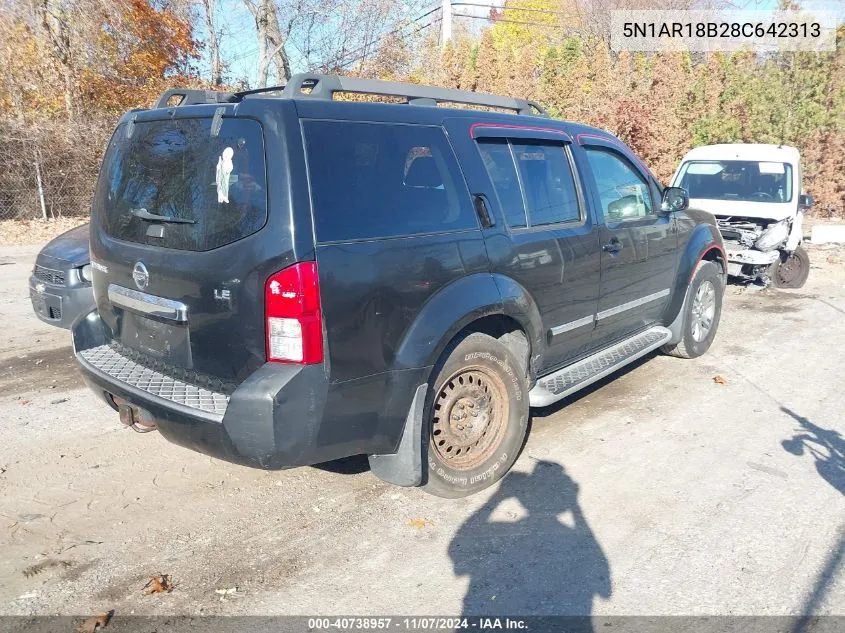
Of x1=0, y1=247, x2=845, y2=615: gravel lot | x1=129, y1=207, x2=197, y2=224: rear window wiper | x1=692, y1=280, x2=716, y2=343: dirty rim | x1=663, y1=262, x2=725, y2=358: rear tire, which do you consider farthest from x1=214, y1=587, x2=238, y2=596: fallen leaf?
x1=692, y1=280, x2=716, y2=343: dirty rim

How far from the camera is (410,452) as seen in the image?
341 centimetres

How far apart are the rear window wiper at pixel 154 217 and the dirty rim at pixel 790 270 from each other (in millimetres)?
Answer: 9127

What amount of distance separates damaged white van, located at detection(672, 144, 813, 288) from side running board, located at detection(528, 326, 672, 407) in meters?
3.98

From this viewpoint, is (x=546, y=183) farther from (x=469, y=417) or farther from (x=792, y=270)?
(x=792, y=270)

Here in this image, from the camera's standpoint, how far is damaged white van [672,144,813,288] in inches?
352

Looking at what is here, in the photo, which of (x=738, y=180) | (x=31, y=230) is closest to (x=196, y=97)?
(x=738, y=180)

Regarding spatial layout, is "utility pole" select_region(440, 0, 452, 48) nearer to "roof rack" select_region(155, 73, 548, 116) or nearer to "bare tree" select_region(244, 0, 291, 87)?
"bare tree" select_region(244, 0, 291, 87)

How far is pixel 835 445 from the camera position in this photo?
14.9ft

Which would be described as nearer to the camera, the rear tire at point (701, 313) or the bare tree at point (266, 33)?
the rear tire at point (701, 313)

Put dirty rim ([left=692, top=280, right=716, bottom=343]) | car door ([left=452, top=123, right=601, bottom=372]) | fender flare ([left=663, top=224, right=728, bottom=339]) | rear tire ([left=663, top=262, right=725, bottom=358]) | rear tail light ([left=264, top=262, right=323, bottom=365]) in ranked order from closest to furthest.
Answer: rear tail light ([left=264, top=262, right=323, bottom=365]), car door ([left=452, top=123, right=601, bottom=372]), fender flare ([left=663, top=224, right=728, bottom=339]), rear tire ([left=663, top=262, right=725, bottom=358]), dirty rim ([left=692, top=280, right=716, bottom=343])

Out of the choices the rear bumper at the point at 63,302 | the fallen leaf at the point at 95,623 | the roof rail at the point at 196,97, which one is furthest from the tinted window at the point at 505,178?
the rear bumper at the point at 63,302

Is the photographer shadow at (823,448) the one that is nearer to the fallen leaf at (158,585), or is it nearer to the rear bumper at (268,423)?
the rear bumper at (268,423)

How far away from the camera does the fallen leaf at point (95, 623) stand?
2762mm

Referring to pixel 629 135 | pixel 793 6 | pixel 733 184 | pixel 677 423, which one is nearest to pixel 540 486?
pixel 677 423
